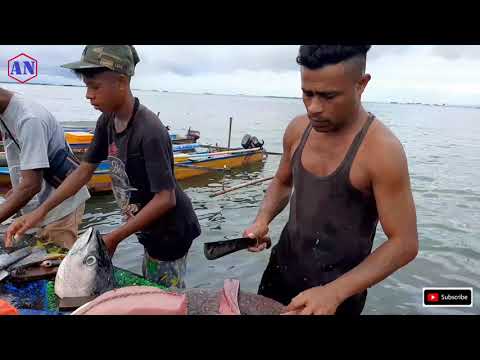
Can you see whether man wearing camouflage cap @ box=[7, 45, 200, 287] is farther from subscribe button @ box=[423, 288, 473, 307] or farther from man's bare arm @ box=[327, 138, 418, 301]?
subscribe button @ box=[423, 288, 473, 307]

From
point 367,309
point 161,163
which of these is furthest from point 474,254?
point 161,163

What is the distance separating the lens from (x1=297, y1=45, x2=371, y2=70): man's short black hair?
74.1 inches

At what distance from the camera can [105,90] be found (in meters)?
2.83

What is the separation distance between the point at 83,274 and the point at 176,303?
2.85 ft

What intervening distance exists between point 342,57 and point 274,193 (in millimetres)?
1269

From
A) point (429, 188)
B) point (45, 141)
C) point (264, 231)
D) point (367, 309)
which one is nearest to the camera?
point (264, 231)

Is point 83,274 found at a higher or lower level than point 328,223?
lower

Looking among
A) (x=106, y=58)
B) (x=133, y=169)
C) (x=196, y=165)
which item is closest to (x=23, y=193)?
(x=133, y=169)

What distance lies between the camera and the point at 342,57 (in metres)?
1.91

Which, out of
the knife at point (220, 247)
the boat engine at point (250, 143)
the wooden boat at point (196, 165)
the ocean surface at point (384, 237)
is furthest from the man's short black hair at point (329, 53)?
the boat engine at point (250, 143)

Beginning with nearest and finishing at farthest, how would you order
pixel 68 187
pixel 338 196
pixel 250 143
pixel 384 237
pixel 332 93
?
pixel 332 93 < pixel 338 196 < pixel 68 187 < pixel 384 237 < pixel 250 143

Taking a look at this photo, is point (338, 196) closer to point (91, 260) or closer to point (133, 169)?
point (91, 260)

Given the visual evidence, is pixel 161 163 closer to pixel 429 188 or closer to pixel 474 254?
pixel 474 254

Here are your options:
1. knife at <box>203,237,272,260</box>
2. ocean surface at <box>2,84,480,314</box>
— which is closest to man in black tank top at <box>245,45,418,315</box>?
knife at <box>203,237,272,260</box>
